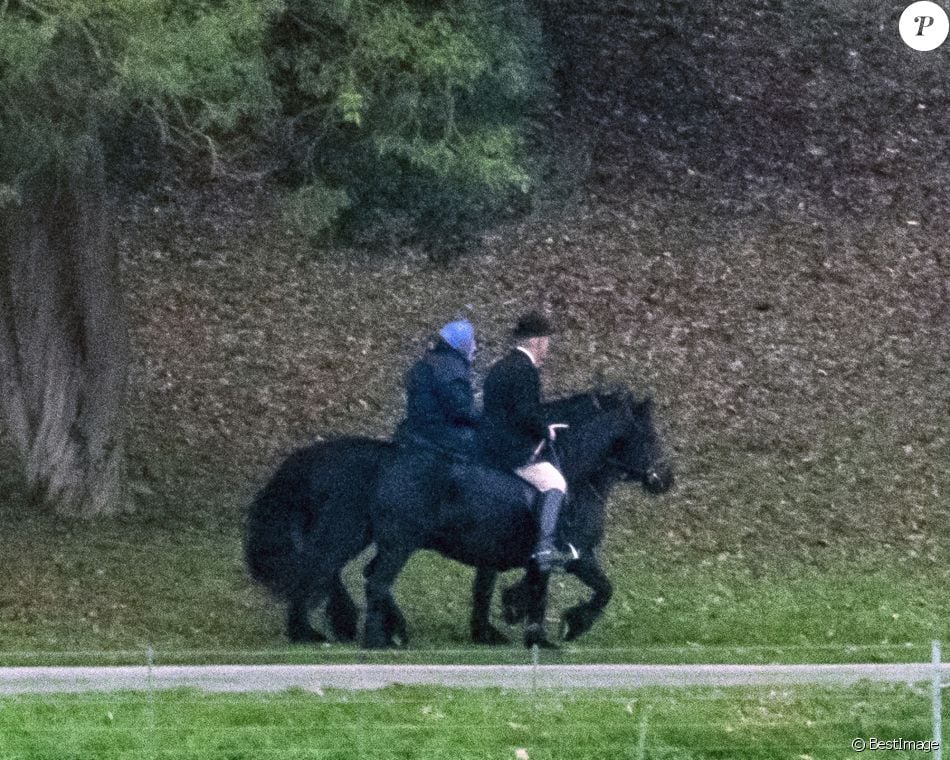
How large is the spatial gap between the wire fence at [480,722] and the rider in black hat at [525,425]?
1.69 metres

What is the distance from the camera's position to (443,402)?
42.8ft

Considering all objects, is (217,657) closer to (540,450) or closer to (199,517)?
(540,450)

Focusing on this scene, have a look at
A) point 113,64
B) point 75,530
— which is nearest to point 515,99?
point 113,64

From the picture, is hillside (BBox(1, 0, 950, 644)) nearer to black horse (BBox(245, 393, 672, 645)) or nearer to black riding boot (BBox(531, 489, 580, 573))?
black horse (BBox(245, 393, 672, 645))

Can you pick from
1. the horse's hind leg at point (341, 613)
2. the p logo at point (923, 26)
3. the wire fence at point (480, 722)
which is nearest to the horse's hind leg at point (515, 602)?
the horse's hind leg at point (341, 613)

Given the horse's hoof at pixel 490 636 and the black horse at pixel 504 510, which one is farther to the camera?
the horse's hoof at pixel 490 636

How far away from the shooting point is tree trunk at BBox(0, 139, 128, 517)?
1609cm

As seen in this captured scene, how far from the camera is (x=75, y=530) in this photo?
15.8 m

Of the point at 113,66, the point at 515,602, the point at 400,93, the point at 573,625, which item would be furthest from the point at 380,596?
the point at 113,66

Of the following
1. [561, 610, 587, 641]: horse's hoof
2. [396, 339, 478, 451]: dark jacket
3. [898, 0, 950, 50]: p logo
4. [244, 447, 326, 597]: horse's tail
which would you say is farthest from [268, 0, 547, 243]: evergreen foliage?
[898, 0, 950, 50]: p logo

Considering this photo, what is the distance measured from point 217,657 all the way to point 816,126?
887 cm

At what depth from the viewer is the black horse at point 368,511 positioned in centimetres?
1300

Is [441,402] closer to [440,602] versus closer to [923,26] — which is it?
[440,602]

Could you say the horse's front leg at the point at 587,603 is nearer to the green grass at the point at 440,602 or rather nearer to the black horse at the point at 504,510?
the black horse at the point at 504,510
